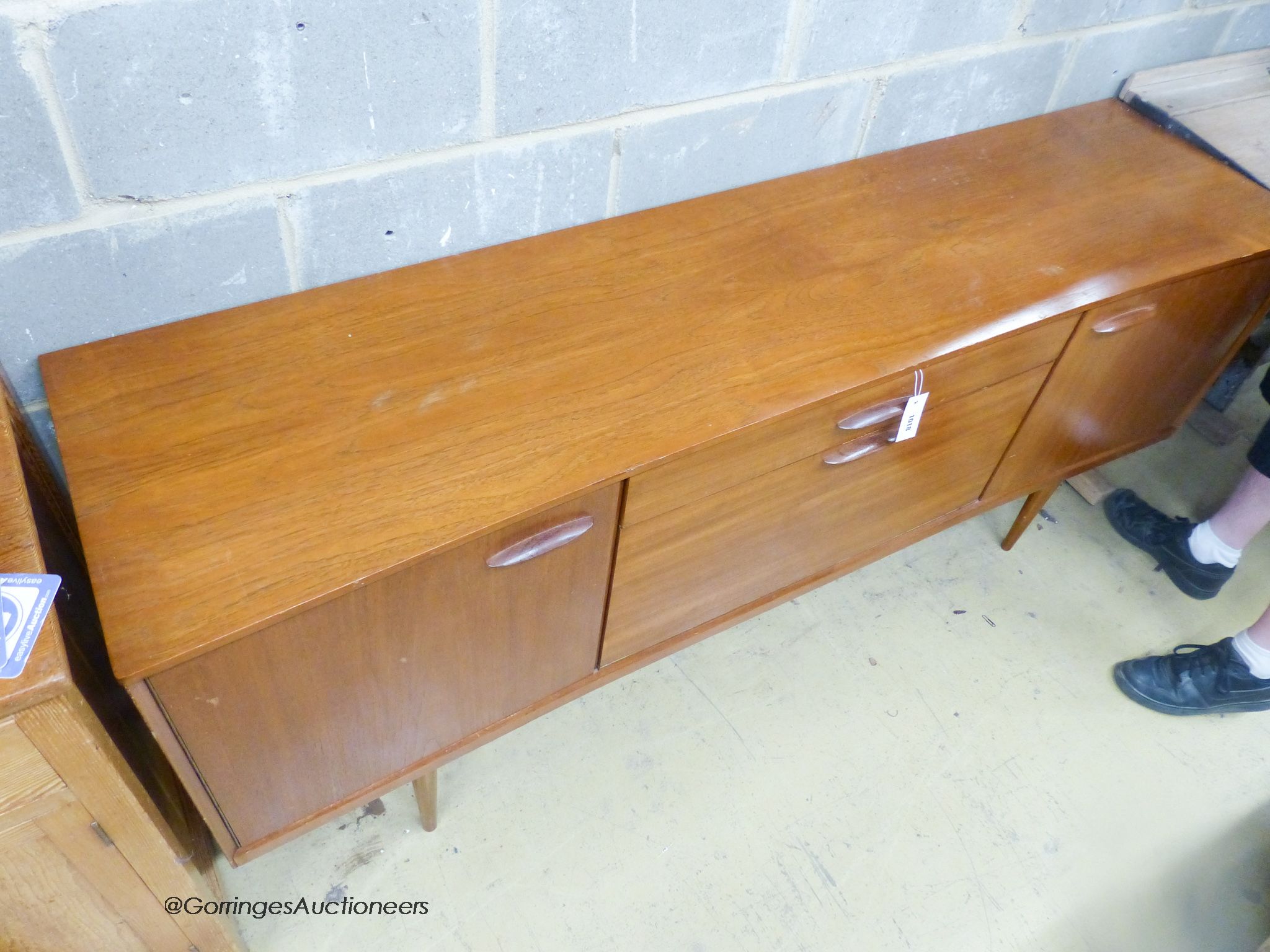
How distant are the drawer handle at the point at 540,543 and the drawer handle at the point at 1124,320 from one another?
0.79 meters

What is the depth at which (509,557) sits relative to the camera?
930 mm

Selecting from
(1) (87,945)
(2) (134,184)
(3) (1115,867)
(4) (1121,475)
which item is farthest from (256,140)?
(4) (1121,475)

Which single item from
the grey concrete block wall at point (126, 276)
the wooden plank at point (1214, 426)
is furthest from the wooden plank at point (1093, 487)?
the grey concrete block wall at point (126, 276)

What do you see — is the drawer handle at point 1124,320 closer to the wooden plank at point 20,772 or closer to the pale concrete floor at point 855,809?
the pale concrete floor at point 855,809

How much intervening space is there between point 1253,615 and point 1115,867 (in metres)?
0.63

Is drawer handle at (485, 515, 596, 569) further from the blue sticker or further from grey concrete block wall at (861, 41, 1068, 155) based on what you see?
grey concrete block wall at (861, 41, 1068, 155)

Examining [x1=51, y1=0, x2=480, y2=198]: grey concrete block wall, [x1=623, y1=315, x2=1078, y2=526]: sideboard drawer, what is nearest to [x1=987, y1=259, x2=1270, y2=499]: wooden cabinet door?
[x1=623, y1=315, x2=1078, y2=526]: sideboard drawer

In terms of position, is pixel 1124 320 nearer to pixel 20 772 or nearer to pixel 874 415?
pixel 874 415

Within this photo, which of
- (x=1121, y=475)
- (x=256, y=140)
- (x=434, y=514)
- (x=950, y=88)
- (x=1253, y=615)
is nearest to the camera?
(x=434, y=514)

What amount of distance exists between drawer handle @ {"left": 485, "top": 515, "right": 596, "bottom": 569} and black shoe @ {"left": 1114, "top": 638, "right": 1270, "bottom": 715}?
110 cm

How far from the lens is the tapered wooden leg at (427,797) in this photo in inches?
47.1

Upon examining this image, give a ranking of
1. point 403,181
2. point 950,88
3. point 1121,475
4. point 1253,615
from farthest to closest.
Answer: point 1121,475, point 1253,615, point 950,88, point 403,181

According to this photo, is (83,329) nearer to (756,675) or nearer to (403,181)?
(403,181)

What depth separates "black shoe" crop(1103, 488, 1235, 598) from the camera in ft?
5.58
